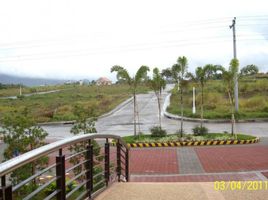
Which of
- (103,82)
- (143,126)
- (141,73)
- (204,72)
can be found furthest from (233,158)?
(103,82)

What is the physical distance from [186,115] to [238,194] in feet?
90.0

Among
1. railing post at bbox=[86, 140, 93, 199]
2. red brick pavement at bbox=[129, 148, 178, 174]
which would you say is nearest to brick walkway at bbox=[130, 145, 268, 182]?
red brick pavement at bbox=[129, 148, 178, 174]

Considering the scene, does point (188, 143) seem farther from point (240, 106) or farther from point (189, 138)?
point (240, 106)

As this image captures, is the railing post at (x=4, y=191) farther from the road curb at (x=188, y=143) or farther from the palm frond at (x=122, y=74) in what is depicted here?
the palm frond at (x=122, y=74)

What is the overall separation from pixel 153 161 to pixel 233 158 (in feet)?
9.64

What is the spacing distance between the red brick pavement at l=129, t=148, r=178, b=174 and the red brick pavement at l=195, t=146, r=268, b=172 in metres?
1.09

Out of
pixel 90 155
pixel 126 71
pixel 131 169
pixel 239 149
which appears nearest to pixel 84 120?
pixel 131 169

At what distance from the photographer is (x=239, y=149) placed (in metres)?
17.5

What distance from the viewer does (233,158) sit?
589 inches

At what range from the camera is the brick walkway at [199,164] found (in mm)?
11719

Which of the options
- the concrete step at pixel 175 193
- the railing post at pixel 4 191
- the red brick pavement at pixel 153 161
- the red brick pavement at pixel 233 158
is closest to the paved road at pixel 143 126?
the red brick pavement at pixel 233 158

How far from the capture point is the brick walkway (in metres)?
11.7

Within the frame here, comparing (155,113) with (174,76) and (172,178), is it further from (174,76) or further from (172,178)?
(172,178)

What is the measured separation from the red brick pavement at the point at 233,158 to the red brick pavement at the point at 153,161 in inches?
43.0
